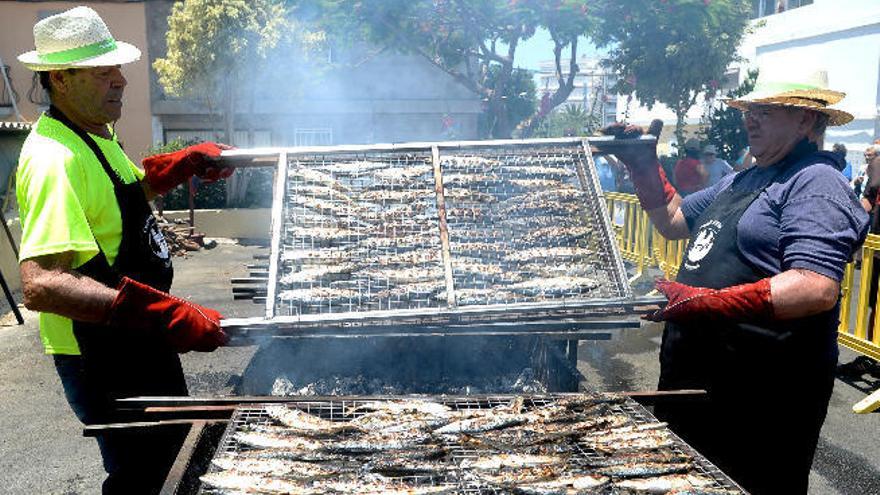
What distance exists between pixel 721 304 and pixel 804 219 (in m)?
0.54

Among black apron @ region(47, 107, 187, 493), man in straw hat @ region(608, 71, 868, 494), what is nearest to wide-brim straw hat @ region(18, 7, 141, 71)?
black apron @ region(47, 107, 187, 493)

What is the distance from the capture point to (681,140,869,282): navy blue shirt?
9.52ft

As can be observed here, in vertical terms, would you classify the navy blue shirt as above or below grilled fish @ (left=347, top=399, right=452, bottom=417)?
above

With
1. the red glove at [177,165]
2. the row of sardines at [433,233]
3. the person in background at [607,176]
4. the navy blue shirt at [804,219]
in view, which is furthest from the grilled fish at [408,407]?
the person in background at [607,176]

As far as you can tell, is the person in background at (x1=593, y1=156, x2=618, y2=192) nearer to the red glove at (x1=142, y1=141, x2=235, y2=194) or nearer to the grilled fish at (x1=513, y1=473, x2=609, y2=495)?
the red glove at (x1=142, y1=141, x2=235, y2=194)

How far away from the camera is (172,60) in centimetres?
1816

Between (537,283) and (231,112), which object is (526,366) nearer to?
(537,283)

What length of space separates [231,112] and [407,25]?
5915mm

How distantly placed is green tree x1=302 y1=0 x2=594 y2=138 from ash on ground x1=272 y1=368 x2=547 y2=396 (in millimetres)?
12118

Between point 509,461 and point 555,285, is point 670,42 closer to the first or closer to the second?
point 555,285

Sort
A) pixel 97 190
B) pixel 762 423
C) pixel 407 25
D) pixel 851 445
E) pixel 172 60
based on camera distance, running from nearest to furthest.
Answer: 1. pixel 97 190
2. pixel 762 423
3. pixel 851 445
4. pixel 407 25
5. pixel 172 60

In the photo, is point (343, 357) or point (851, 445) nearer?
point (343, 357)

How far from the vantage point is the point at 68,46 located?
9.98 ft

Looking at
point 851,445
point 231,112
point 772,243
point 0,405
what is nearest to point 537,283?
point 772,243
